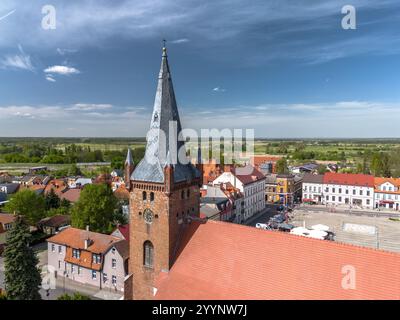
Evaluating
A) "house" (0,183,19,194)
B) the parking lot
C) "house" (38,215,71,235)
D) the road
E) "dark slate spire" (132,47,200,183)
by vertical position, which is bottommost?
the parking lot

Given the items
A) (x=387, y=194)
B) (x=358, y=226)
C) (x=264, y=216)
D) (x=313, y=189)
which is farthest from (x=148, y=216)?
(x=387, y=194)

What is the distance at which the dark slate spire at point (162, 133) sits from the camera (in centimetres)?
2148

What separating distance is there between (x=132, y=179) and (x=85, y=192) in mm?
30785

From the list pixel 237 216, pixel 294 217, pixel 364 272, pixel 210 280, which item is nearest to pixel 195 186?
pixel 210 280

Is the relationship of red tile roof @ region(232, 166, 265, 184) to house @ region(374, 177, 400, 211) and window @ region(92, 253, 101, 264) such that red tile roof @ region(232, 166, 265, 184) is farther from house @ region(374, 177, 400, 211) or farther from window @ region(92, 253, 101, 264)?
window @ region(92, 253, 101, 264)

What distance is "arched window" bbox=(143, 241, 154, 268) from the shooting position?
22.4m

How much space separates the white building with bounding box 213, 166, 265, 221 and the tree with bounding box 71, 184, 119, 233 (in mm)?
28762

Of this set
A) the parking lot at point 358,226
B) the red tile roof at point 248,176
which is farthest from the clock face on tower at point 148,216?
the red tile roof at point 248,176

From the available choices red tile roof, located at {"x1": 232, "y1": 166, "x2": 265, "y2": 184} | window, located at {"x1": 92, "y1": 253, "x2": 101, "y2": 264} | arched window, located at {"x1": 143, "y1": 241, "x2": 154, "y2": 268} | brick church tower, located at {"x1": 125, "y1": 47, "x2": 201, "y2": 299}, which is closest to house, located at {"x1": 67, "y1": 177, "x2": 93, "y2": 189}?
red tile roof, located at {"x1": 232, "y1": 166, "x2": 265, "y2": 184}

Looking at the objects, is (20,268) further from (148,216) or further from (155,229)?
(155,229)

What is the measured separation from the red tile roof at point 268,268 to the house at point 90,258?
704 inches

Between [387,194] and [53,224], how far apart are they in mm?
84444

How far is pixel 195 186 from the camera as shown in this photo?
24141 mm

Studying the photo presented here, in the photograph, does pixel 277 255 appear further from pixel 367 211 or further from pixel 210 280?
pixel 367 211
